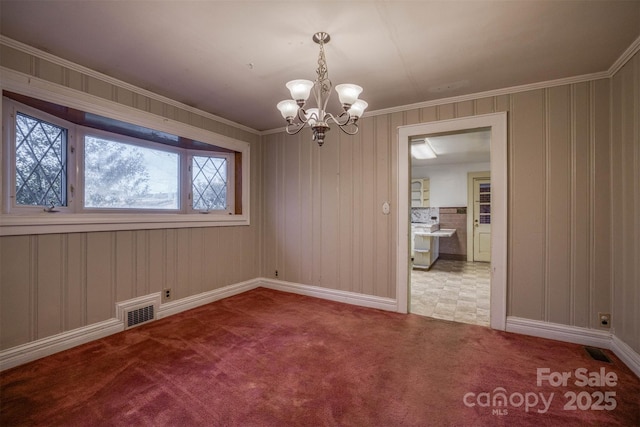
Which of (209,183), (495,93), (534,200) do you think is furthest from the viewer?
(209,183)

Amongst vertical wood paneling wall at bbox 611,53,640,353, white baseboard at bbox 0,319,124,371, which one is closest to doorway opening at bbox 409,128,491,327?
vertical wood paneling wall at bbox 611,53,640,353

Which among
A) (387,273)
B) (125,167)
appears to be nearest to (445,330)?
(387,273)

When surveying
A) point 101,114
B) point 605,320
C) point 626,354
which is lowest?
point 626,354

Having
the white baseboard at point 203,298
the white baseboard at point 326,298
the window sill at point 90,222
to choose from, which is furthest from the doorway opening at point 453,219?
the window sill at point 90,222

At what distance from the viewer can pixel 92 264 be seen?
99.8 inches

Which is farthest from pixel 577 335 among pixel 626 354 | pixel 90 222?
pixel 90 222

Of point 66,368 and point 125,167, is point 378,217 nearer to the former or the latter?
point 125,167

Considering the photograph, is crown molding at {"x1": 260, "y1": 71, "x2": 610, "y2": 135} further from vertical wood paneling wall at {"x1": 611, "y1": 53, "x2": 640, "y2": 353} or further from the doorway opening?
the doorway opening

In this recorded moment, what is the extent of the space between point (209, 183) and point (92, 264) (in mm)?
1721

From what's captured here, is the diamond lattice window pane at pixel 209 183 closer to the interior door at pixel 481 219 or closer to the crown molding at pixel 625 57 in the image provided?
the crown molding at pixel 625 57

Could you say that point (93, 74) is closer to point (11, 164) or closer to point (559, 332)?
point (11, 164)

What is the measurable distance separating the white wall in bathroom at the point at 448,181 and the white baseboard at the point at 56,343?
23.5 feet

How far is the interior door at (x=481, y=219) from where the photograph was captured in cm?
681

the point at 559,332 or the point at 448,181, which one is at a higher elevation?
the point at 448,181
